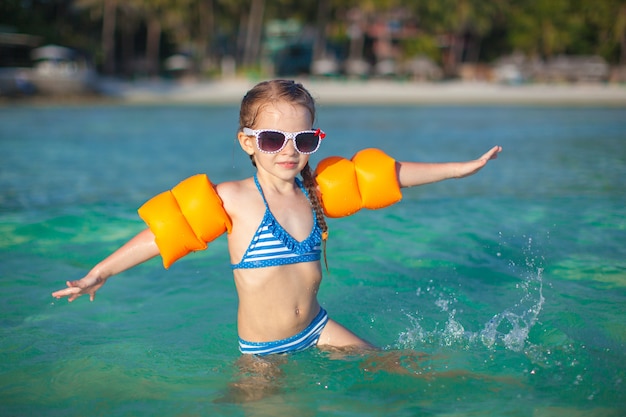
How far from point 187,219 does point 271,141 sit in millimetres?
494

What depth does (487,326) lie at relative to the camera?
12.3 feet

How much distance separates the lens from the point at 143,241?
289 cm

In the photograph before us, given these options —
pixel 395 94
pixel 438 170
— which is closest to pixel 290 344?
pixel 438 170

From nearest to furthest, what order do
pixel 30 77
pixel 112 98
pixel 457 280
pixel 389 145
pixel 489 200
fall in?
1. pixel 457 280
2. pixel 489 200
3. pixel 389 145
4. pixel 30 77
5. pixel 112 98

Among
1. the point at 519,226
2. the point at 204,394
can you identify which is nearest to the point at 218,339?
the point at 204,394

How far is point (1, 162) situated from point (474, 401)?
994cm

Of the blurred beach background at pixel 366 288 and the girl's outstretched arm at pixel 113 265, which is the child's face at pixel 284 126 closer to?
the blurred beach background at pixel 366 288

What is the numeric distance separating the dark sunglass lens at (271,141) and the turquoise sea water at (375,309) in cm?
95

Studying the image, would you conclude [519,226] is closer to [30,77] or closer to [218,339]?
[218,339]

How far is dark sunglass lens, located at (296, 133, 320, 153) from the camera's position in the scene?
281 centimetres

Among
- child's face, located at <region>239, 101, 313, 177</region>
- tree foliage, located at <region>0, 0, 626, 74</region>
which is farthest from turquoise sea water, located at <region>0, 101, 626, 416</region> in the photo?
tree foliage, located at <region>0, 0, 626, 74</region>

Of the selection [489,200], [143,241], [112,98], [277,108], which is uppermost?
[277,108]

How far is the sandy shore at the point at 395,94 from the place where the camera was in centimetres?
3123

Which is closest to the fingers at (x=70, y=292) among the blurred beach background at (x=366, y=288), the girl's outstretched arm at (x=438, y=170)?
the blurred beach background at (x=366, y=288)
